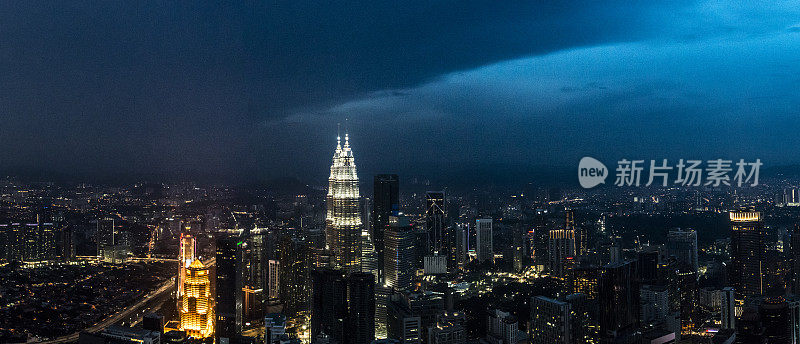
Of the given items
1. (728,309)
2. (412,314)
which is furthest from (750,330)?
(412,314)

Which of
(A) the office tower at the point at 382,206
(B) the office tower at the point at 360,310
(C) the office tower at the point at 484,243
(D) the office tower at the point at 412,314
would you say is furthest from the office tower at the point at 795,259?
(B) the office tower at the point at 360,310

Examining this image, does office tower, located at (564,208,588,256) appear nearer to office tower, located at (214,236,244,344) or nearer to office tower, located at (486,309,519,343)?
office tower, located at (486,309,519,343)

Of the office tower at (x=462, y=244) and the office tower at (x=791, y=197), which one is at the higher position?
the office tower at (x=791, y=197)

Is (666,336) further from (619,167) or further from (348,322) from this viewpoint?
(348,322)

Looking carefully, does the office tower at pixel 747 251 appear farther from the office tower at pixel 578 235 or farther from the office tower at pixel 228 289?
the office tower at pixel 228 289

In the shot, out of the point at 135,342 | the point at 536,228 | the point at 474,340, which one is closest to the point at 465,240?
the point at 536,228

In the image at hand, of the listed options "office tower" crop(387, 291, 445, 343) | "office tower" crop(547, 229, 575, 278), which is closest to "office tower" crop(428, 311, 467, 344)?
"office tower" crop(387, 291, 445, 343)
